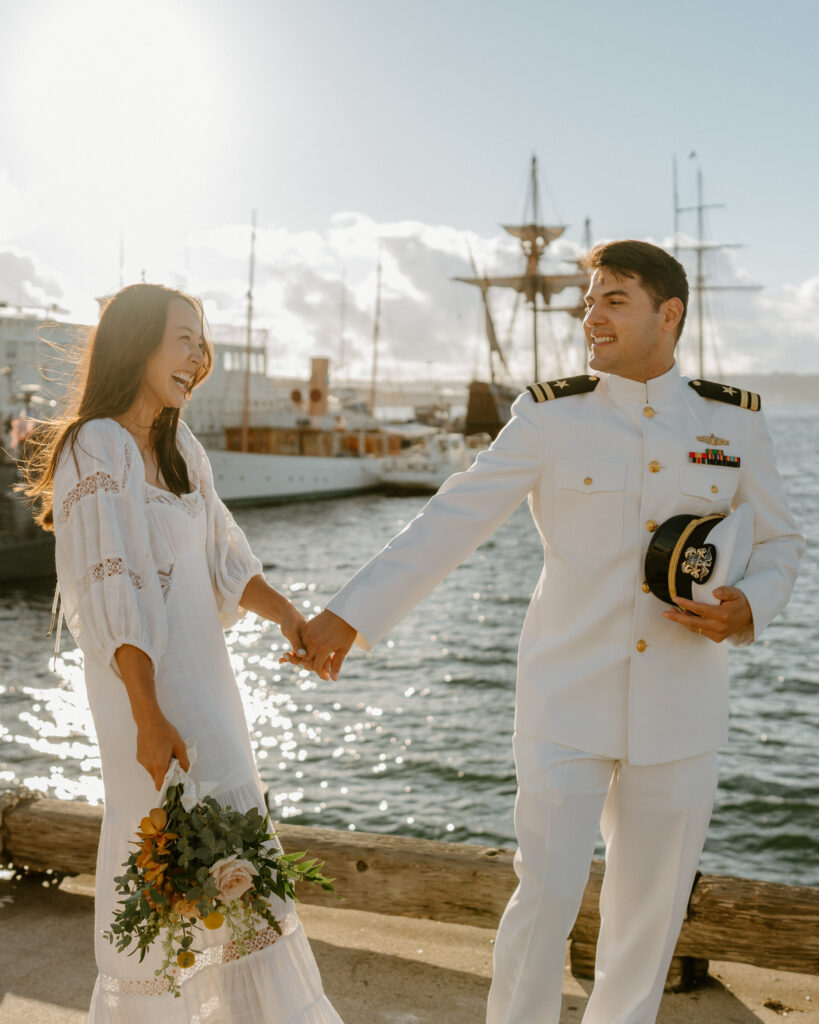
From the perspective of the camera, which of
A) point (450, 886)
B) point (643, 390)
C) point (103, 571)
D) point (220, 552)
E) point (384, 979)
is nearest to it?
point (103, 571)

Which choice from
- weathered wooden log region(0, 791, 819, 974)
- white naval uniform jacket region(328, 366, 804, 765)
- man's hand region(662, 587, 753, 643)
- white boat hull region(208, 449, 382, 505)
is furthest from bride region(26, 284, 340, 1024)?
white boat hull region(208, 449, 382, 505)

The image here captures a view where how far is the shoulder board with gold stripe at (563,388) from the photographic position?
105 inches

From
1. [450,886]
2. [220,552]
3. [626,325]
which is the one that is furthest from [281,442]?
[626,325]

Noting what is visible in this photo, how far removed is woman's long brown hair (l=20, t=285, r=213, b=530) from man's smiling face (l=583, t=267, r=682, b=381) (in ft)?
3.54

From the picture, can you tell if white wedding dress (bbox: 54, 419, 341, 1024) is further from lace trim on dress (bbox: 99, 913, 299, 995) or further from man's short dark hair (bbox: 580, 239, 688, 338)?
man's short dark hair (bbox: 580, 239, 688, 338)

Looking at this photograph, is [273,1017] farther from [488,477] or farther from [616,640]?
[488,477]

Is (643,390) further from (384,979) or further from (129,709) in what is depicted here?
(384,979)

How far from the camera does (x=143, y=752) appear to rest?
2324mm

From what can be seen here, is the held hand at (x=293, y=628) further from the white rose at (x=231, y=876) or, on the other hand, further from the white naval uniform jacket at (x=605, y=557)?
the white rose at (x=231, y=876)

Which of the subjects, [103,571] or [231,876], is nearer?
[231,876]

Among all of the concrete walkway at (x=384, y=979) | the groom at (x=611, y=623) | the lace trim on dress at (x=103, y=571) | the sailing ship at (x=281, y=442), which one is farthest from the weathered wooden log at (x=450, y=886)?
the sailing ship at (x=281, y=442)

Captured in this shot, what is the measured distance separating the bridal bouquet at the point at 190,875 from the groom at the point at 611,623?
0.49 metres

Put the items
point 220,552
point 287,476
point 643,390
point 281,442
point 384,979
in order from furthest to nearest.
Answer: point 281,442
point 287,476
point 384,979
point 220,552
point 643,390

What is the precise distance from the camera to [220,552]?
278 cm
